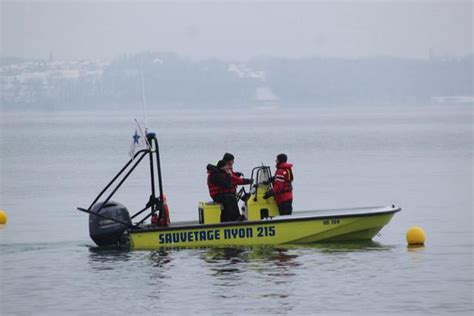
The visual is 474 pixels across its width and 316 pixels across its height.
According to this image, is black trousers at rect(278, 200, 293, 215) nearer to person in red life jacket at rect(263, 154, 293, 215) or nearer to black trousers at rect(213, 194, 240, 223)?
person in red life jacket at rect(263, 154, 293, 215)

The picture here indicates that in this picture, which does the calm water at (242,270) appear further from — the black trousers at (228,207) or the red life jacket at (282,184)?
the red life jacket at (282,184)

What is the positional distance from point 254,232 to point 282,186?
3.27 ft

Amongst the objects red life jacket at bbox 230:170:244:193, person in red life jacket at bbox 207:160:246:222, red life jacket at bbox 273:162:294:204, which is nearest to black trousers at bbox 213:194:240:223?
person in red life jacket at bbox 207:160:246:222

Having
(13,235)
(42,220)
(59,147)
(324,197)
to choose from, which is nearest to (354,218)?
(13,235)

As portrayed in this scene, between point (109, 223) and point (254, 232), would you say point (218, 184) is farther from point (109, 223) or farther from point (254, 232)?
point (109, 223)

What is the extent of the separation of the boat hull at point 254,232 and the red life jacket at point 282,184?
38 cm

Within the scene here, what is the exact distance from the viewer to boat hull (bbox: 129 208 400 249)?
2264cm

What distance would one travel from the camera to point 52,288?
66.7 ft

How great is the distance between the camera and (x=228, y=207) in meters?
22.8

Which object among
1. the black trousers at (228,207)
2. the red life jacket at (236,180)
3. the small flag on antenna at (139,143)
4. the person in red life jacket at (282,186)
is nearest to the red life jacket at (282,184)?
the person in red life jacket at (282,186)

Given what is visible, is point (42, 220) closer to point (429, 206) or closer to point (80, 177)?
point (429, 206)

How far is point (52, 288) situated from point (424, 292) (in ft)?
20.0

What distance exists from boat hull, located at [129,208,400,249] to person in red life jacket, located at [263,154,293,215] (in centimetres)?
26

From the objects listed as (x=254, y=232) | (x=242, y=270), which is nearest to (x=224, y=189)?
(x=254, y=232)
